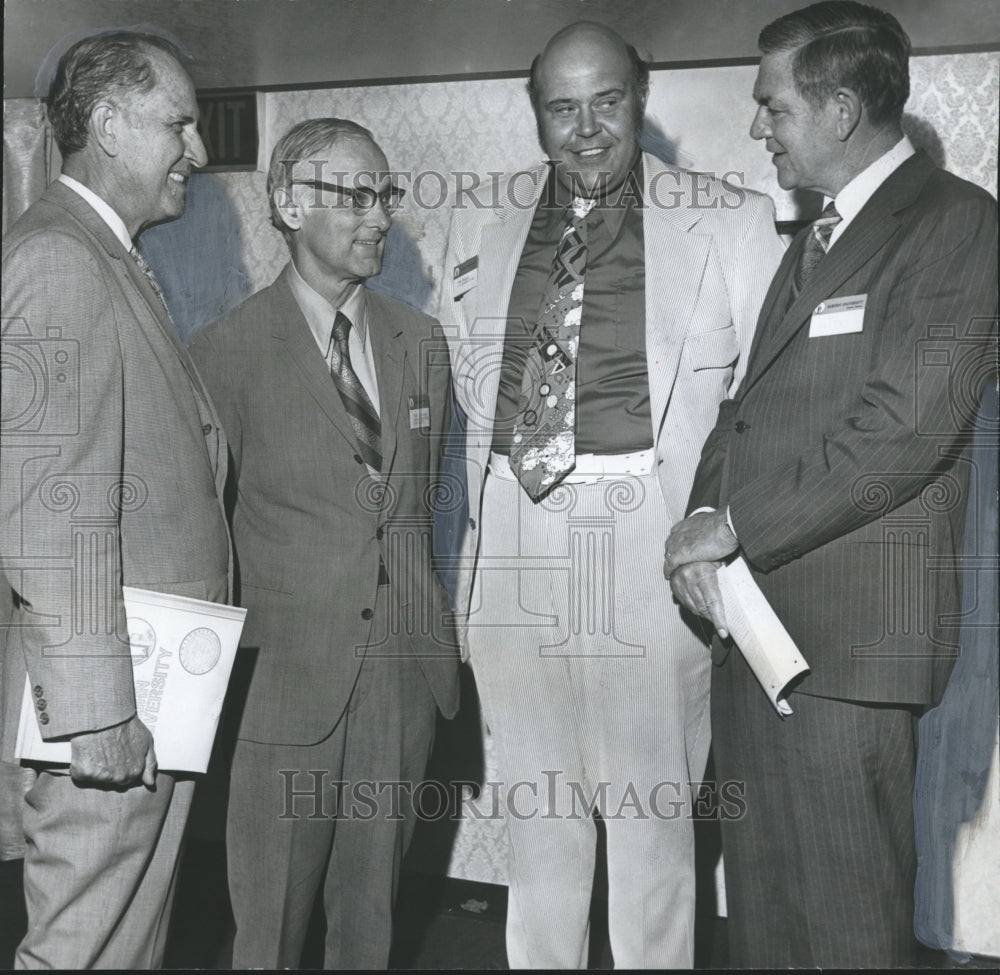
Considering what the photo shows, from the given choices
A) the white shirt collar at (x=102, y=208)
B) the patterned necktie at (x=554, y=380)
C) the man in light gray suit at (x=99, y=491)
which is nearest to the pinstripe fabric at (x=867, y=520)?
the patterned necktie at (x=554, y=380)

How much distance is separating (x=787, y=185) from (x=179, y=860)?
5.89 feet

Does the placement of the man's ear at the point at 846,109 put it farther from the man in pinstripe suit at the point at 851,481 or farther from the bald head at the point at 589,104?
the bald head at the point at 589,104

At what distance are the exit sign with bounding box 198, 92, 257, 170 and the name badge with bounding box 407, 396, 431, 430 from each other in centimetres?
109

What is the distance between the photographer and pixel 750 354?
2236mm

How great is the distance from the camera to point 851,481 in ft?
6.32

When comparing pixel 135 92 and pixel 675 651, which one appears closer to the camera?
pixel 135 92

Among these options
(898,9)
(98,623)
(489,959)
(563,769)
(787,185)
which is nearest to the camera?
(98,623)

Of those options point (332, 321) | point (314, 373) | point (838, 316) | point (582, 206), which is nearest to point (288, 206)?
point (332, 321)

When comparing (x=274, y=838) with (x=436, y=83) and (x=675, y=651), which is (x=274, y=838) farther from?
(x=436, y=83)

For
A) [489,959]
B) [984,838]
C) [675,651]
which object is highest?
[675,651]

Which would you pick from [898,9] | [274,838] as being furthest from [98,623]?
[898,9]

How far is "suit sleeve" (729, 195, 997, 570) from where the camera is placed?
1887 millimetres

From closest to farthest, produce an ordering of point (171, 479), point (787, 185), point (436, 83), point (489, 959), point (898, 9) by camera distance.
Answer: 1. point (171, 479)
2. point (787, 185)
3. point (898, 9)
4. point (489, 959)
5. point (436, 83)

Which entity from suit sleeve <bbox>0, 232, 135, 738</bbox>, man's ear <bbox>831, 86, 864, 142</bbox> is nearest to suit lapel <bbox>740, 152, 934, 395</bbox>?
man's ear <bbox>831, 86, 864, 142</bbox>
